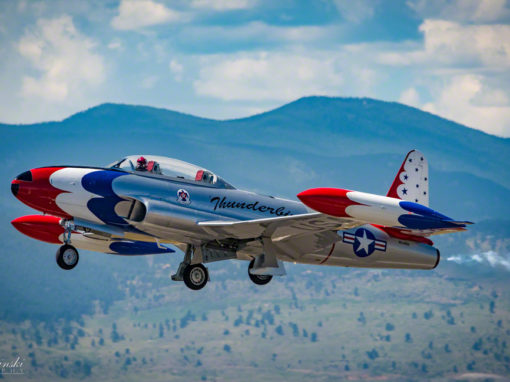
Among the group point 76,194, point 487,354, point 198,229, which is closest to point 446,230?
point 198,229

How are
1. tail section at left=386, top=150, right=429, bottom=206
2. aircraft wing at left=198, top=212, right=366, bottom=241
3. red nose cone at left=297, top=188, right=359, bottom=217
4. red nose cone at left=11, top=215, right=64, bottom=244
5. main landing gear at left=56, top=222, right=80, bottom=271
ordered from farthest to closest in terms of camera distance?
red nose cone at left=11, top=215, right=64, bottom=244 → tail section at left=386, top=150, right=429, bottom=206 → main landing gear at left=56, top=222, right=80, bottom=271 → aircraft wing at left=198, top=212, right=366, bottom=241 → red nose cone at left=297, top=188, right=359, bottom=217

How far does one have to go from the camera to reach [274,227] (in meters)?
28.5

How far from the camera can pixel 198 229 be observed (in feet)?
94.0

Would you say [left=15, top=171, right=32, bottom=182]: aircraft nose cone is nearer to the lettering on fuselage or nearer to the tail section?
the lettering on fuselage

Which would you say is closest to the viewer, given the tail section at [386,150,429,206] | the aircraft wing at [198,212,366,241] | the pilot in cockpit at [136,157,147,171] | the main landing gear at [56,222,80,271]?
the aircraft wing at [198,212,366,241]

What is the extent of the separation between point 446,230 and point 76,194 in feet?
35.9

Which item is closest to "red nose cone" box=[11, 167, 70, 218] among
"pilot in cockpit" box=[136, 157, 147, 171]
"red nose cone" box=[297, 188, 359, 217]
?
"pilot in cockpit" box=[136, 157, 147, 171]

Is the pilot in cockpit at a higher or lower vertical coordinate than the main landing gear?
higher

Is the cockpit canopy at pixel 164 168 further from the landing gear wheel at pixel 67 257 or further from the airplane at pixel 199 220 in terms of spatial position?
the landing gear wheel at pixel 67 257

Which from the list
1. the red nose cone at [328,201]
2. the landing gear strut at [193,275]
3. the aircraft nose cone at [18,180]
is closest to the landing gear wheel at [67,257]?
the aircraft nose cone at [18,180]

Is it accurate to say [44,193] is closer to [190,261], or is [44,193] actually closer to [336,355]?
[190,261]

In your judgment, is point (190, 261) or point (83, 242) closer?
point (190, 261)

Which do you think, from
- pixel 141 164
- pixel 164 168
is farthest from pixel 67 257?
pixel 164 168

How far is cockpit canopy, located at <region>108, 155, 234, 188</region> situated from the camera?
2858cm
